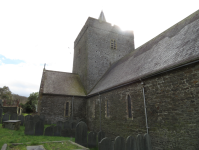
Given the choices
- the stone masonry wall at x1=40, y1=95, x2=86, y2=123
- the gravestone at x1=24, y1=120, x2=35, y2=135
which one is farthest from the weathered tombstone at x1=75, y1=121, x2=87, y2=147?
the stone masonry wall at x1=40, y1=95, x2=86, y2=123

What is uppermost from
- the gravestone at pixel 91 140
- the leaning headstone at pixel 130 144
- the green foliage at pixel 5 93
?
the green foliage at pixel 5 93

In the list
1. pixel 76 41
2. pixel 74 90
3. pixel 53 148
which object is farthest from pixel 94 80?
pixel 53 148

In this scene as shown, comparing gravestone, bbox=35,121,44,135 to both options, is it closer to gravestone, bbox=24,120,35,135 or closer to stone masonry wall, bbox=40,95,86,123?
gravestone, bbox=24,120,35,135

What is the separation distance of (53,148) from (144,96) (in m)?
→ 5.71

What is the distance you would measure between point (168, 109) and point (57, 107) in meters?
13.1

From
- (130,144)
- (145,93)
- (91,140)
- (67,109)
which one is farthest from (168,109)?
(67,109)

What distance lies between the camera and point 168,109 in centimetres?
736

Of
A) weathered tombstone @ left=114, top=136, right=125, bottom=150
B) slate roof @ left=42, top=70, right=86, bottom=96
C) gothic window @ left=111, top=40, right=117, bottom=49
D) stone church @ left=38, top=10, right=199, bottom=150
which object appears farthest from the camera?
gothic window @ left=111, top=40, right=117, bottom=49

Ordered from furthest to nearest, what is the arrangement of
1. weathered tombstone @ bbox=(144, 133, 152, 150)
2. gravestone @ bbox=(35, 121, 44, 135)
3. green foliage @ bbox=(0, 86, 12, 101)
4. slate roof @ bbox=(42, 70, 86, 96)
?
green foliage @ bbox=(0, 86, 12, 101)
slate roof @ bbox=(42, 70, 86, 96)
gravestone @ bbox=(35, 121, 44, 135)
weathered tombstone @ bbox=(144, 133, 152, 150)

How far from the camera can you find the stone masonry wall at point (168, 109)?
6.38 m

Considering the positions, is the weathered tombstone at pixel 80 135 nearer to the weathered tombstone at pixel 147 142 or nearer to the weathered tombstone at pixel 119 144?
the weathered tombstone at pixel 119 144

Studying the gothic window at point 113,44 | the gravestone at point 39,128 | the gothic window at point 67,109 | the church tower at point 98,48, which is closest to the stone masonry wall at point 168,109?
the gravestone at point 39,128

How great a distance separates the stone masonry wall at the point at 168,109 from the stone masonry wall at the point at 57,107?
805 centimetres

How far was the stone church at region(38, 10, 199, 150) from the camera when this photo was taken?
6.70 metres
